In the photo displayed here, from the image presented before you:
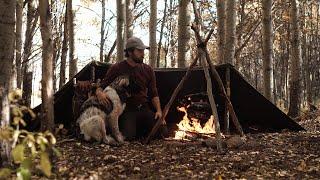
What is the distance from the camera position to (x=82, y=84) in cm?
759

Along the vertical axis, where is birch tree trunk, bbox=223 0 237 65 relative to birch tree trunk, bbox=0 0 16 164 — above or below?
above

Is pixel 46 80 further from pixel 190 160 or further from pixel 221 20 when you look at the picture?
pixel 221 20

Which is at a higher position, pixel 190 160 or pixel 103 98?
pixel 103 98

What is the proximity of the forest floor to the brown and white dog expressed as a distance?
190mm

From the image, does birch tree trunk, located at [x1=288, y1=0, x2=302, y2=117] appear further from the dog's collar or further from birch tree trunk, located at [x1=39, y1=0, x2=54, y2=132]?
birch tree trunk, located at [x1=39, y1=0, x2=54, y2=132]

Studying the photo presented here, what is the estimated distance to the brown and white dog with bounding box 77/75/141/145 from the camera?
6957 millimetres

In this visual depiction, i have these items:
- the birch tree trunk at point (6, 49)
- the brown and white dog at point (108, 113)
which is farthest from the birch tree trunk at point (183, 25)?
the birch tree trunk at point (6, 49)

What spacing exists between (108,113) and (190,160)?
1974 millimetres

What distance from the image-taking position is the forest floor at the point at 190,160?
5020 mm

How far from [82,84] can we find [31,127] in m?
1.12

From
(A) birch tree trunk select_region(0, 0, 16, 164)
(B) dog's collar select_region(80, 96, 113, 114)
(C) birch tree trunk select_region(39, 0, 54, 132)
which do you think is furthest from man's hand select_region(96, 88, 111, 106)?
(A) birch tree trunk select_region(0, 0, 16, 164)

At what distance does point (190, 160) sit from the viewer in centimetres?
570

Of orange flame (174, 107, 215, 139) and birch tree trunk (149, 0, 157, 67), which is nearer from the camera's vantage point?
orange flame (174, 107, 215, 139)

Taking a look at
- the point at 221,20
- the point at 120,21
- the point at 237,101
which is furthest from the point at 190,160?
the point at 120,21
